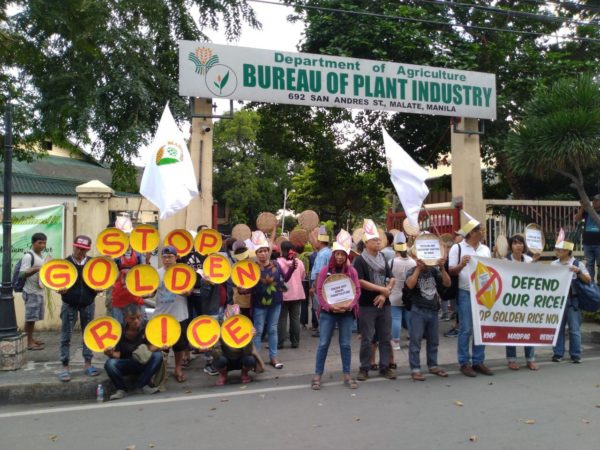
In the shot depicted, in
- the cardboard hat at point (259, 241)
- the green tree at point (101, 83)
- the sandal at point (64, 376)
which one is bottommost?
the sandal at point (64, 376)

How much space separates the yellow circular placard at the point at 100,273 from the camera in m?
6.61

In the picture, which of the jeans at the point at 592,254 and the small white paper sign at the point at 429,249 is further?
the jeans at the point at 592,254

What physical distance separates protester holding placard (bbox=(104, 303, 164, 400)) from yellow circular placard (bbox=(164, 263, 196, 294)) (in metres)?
0.49

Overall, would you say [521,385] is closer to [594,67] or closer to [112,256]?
[112,256]

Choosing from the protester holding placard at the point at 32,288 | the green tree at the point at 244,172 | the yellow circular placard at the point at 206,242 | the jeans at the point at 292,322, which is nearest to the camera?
the yellow circular placard at the point at 206,242

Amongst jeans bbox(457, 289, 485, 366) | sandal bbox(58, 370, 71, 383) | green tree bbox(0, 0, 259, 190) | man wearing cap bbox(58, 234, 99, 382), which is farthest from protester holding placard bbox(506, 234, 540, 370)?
green tree bbox(0, 0, 259, 190)

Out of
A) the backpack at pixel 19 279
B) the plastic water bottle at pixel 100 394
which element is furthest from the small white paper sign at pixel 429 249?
the backpack at pixel 19 279

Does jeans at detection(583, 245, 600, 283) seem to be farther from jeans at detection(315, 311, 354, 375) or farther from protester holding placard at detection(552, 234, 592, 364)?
jeans at detection(315, 311, 354, 375)

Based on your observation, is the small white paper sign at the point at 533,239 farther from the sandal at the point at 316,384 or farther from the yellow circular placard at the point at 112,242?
the yellow circular placard at the point at 112,242

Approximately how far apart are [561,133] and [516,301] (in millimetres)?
3212

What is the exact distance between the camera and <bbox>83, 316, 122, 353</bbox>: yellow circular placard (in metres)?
6.29

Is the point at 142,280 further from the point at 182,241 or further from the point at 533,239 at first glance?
the point at 533,239

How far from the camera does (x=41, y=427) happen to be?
17.1ft

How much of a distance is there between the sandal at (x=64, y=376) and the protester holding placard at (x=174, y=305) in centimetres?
123
